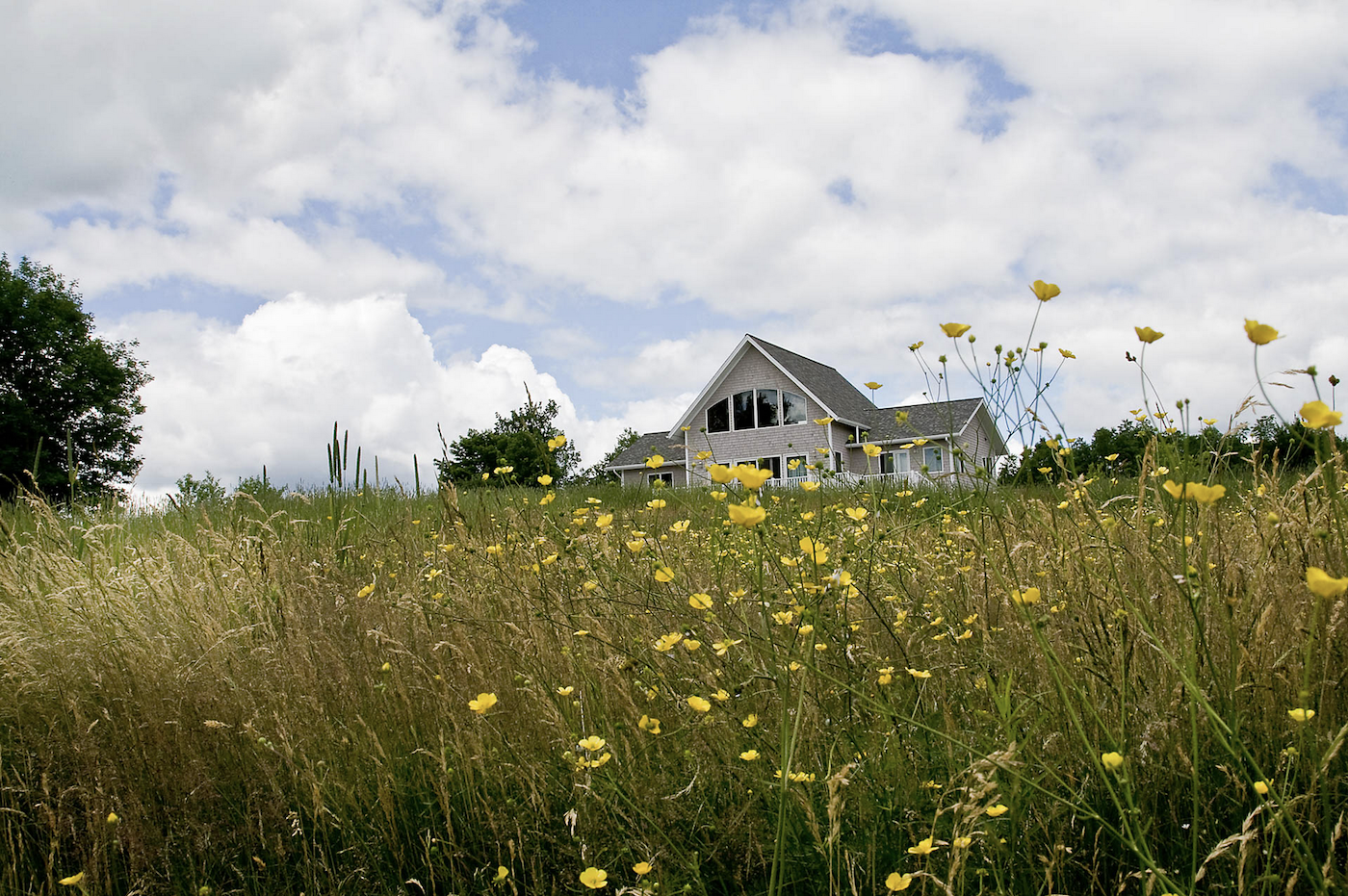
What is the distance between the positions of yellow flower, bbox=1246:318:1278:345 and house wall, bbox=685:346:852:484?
86.7 feet

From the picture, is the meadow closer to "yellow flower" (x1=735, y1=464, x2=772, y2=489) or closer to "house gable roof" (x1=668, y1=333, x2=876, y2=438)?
"yellow flower" (x1=735, y1=464, x2=772, y2=489)

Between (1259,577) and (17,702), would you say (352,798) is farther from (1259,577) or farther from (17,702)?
(1259,577)

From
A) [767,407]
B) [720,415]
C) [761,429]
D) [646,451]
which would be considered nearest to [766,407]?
[767,407]

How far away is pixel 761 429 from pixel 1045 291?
27.1 meters

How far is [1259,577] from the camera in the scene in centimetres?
166

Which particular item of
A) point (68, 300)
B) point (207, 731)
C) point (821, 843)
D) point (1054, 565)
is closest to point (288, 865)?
point (207, 731)

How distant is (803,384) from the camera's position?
27.8 metres

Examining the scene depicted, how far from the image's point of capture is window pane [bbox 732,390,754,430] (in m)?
29.5

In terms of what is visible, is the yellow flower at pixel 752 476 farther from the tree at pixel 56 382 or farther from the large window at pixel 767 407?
the tree at pixel 56 382

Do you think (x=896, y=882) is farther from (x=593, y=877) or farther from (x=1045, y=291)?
(x=1045, y=291)

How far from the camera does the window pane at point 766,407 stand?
29016 millimetres

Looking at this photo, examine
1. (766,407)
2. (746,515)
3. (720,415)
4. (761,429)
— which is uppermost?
(766,407)

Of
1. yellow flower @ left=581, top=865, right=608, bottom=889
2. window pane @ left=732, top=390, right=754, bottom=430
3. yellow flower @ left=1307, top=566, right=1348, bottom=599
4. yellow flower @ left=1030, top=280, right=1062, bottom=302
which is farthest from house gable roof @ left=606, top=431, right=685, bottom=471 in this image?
yellow flower @ left=1307, top=566, right=1348, bottom=599

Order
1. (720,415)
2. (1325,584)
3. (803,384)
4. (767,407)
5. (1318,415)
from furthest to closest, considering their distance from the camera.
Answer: (720,415) → (767,407) → (803,384) → (1318,415) → (1325,584)
